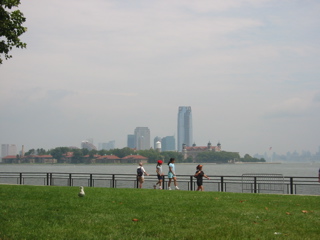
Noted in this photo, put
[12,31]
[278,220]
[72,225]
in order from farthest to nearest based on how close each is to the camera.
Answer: [12,31] → [278,220] → [72,225]

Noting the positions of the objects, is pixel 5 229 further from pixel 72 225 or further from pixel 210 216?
pixel 210 216

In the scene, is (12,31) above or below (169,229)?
above

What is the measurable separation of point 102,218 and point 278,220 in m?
4.37

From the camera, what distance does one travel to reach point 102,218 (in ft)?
37.9

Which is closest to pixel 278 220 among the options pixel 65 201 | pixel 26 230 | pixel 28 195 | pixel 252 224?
pixel 252 224

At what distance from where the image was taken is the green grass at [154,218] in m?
9.60

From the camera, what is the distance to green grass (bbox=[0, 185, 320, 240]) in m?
9.60

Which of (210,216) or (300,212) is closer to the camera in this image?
(210,216)

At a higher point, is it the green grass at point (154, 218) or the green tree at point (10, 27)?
the green tree at point (10, 27)

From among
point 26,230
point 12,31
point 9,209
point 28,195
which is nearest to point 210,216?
point 26,230

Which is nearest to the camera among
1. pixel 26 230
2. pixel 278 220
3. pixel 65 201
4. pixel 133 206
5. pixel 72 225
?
pixel 26 230

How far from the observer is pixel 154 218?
38.3 ft

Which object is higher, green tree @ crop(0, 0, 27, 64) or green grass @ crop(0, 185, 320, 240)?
green tree @ crop(0, 0, 27, 64)

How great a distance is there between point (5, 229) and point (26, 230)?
0.48 meters
